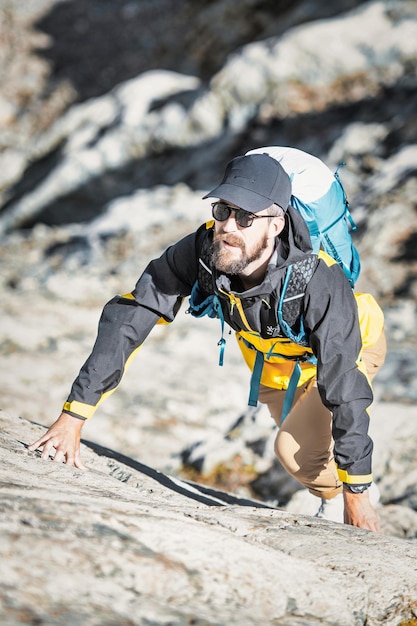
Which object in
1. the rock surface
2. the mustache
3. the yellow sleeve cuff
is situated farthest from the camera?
the yellow sleeve cuff

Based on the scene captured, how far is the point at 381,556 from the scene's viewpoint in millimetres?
3059

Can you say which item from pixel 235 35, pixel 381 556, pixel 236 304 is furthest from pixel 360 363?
pixel 235 35

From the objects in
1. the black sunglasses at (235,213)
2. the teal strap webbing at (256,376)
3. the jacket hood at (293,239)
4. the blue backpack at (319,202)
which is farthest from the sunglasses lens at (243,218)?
the teal strap webbing at (256,376)

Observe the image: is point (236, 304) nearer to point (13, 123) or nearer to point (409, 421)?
point (409, 421)

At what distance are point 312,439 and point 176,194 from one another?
1194 cm

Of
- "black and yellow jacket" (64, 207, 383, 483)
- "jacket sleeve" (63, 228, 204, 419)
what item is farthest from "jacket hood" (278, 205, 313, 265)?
"jacket sleeve" (63, 228, 204, 419)

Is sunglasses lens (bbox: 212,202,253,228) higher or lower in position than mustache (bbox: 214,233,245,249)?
higher

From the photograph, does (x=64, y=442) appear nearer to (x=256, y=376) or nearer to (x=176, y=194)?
(x=256, y=376)

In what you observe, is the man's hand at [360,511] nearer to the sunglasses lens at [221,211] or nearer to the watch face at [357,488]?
the watch face at [357,488]

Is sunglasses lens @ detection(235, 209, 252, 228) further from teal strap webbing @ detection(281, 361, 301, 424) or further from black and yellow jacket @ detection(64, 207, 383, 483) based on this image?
teal strap webbing @ detection(281, 361, 301, 424)

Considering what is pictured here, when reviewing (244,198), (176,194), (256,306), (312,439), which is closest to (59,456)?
(256,306)

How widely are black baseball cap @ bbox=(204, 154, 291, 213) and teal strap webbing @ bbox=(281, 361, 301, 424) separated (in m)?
1.14

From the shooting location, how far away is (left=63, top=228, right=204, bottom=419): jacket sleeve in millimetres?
3753

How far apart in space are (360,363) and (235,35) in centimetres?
2101
